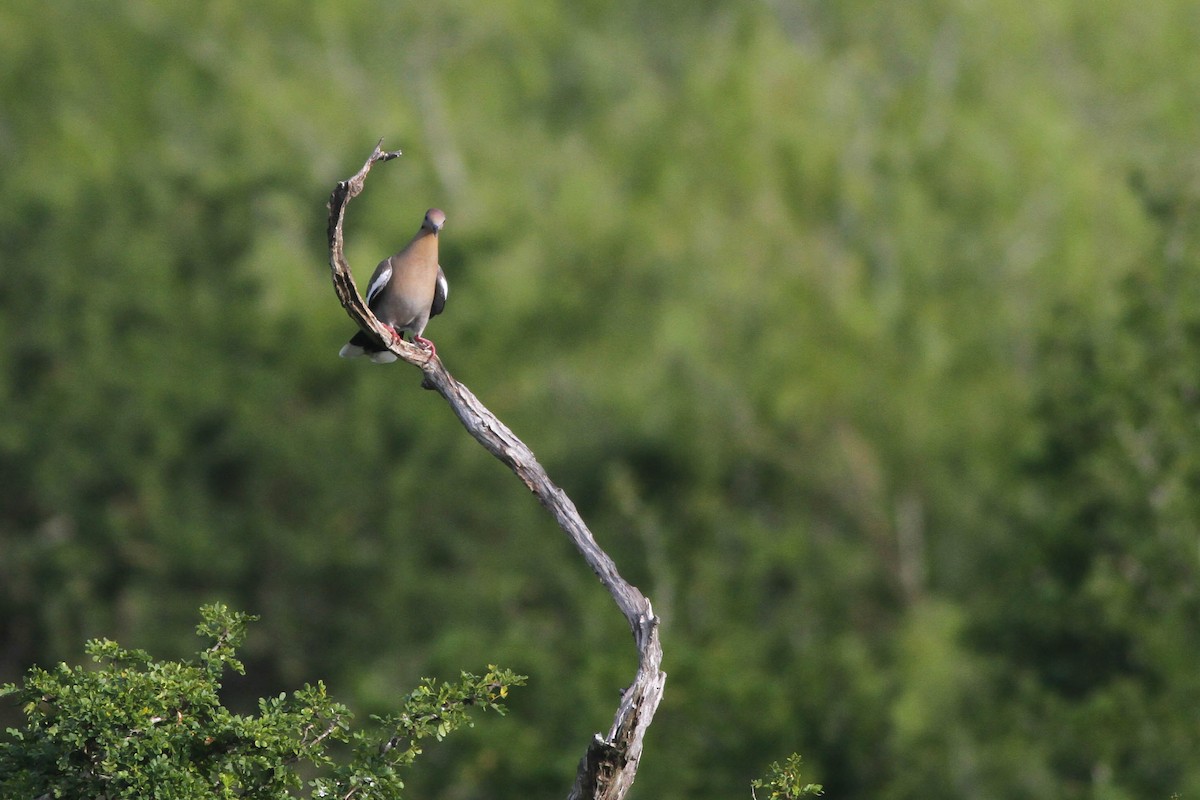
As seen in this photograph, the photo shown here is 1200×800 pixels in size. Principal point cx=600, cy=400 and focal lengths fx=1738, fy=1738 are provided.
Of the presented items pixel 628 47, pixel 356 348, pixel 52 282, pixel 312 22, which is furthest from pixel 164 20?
pixel 356 348

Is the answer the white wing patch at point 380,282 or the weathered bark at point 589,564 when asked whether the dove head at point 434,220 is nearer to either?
the white wing patch at point 380,282

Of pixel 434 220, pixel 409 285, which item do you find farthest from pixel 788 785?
pixel 434 220

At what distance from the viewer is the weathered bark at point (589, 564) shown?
6258 millimetres

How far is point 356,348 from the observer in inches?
338

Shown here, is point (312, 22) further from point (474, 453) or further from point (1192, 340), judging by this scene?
point (1192, 340)

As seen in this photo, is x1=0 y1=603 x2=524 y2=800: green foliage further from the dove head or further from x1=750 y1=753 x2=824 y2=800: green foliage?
the dove head

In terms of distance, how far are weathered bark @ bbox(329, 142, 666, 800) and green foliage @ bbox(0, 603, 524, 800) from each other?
16.5 inches

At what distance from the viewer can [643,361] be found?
27203 millimetres

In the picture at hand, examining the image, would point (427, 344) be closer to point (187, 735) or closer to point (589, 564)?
point (589, 564)

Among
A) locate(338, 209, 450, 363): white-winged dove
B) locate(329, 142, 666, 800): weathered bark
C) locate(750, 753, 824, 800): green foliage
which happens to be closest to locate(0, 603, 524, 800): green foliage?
locate(329, 142, 666, 800): weathered bark

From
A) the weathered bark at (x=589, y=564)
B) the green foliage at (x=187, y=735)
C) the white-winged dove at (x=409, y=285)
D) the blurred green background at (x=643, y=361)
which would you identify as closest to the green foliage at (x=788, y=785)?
the weathered bark at (x=589, y=564)

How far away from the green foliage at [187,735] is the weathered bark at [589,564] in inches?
16.5

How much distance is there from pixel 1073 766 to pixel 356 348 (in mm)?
13170

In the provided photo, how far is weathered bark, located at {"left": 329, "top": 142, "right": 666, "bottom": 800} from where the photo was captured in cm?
626
